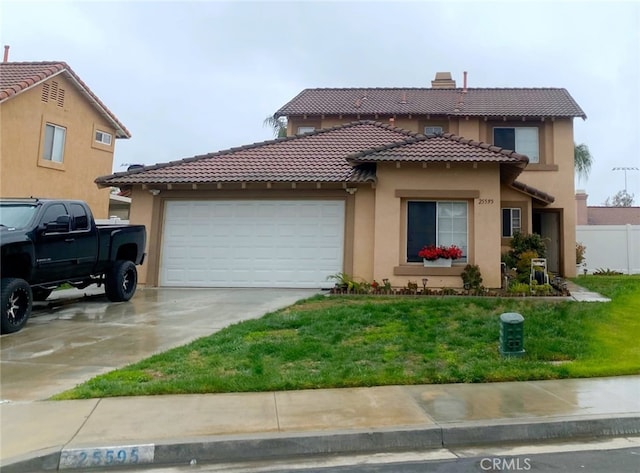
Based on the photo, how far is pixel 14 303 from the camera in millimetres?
8141

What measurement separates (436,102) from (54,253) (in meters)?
16.7

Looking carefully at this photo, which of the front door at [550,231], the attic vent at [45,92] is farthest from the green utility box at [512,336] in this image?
the attic vent at [45,92]

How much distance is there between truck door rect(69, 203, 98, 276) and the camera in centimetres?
986

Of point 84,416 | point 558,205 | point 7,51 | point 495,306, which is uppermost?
point 7,51

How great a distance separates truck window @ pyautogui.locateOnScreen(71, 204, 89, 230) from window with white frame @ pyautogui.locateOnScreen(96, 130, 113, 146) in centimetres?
1359

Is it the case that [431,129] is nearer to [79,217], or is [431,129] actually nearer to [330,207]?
[330,207]

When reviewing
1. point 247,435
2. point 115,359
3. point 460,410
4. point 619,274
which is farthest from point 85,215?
point 619,274

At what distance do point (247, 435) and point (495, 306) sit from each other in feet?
25.2

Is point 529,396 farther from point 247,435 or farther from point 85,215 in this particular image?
point 85,215

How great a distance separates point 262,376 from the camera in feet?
19.7

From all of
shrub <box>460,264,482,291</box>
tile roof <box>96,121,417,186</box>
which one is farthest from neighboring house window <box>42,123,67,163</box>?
shrub <box>460,264,482,291</box>

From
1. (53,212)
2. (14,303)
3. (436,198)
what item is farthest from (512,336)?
(53,212)

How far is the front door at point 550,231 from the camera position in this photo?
1845cm

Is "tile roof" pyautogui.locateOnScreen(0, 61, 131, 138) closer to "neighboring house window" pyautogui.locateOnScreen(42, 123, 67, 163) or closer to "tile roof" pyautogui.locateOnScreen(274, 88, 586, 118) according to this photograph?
"neighboring house window" pyautogui.locateOnScreen(42, 123, 67, 163)
